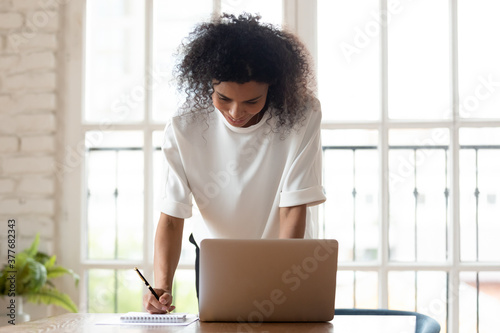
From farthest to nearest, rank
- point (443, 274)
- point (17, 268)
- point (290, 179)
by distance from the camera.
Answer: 1. point (443, 274)
2. point (17, 268)
3. point (290, 179)

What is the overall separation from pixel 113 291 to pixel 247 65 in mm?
1924

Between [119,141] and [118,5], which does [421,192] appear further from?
[118,5]

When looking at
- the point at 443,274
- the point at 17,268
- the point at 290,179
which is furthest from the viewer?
the point at 443,274

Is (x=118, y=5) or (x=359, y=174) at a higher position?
(x=118, y=5)

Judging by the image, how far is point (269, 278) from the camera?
158 centimetres

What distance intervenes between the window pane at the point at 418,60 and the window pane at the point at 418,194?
0.13m

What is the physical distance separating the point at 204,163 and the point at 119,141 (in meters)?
1.41

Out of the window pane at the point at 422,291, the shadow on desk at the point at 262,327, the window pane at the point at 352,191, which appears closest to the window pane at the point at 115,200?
the window pane at the point at 352,191

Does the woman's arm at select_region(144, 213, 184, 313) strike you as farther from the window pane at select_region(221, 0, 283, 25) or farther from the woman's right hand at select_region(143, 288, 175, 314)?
the window pane at select_region(221, 0, 283, 25)

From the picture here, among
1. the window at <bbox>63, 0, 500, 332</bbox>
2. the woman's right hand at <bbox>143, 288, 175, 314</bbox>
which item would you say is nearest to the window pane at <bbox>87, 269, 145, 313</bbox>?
the window at <bbox>63, 0, 500, 332</bbox>

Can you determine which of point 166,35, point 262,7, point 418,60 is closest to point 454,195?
point 418,60

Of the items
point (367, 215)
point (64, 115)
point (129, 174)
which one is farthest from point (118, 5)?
point (367, 215)

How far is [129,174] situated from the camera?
11.3 feet

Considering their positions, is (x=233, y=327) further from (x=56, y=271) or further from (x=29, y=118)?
(x=29, y=118)
